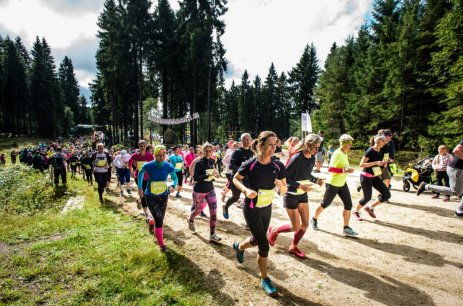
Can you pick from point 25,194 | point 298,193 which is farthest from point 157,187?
point 25,194

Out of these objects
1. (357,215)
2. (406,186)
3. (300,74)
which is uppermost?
(300,74)

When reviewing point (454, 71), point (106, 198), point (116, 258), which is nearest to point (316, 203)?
point (116, 258)

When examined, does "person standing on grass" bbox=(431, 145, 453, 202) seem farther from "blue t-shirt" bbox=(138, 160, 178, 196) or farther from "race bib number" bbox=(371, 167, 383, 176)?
"blue t-shirt" bbox=(138, 160, 178, 196)

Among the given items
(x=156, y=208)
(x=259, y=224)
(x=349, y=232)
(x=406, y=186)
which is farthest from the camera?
(x=406, y=186)

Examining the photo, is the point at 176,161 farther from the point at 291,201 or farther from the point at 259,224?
the point at 259,224

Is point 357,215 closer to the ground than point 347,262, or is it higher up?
higher up

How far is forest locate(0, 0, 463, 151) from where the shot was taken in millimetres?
19500

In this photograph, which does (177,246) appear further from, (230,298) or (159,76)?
(159,76)

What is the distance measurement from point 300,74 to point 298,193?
55224mm

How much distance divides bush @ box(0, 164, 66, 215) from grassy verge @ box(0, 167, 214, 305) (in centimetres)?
341

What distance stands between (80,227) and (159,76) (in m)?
32.4

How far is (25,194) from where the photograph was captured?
1131 cm

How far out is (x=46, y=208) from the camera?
9852mm

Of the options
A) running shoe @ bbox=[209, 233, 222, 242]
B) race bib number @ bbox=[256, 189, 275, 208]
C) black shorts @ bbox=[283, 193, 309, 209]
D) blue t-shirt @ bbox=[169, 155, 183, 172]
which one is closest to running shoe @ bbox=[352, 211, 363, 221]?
black shorts @ bbox=[283, 193, 309, 209]
